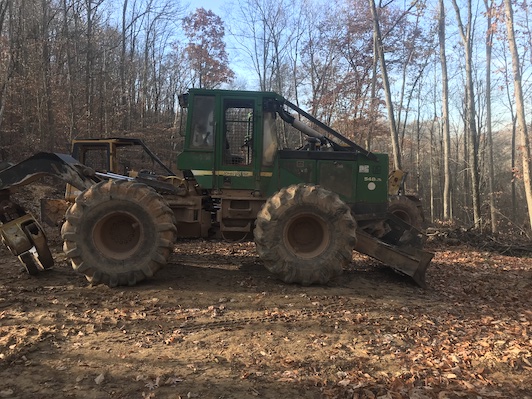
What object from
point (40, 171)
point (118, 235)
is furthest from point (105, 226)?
point (40, 171)

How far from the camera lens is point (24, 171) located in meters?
6.20

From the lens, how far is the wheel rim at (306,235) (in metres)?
6.21

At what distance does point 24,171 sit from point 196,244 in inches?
176

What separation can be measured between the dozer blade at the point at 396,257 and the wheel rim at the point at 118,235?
11.5 feet

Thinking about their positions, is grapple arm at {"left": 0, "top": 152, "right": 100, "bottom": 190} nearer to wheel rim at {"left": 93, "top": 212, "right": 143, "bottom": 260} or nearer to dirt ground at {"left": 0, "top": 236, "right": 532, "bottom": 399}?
wheel rim at {"left": 93, "top": 212, "right": 143, "bottom": 260}

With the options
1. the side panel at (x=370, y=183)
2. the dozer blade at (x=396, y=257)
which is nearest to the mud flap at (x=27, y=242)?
the dozer blade at (x=396, y=257)

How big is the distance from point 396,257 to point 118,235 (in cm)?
444

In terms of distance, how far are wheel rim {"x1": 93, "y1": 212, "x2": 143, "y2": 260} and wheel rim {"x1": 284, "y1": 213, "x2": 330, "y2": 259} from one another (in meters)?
2.29

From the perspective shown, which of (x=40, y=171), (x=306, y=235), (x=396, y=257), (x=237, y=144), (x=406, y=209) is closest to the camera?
(x=40, y=171)

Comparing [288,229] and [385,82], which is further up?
[385,82]

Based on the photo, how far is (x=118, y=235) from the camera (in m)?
6.09

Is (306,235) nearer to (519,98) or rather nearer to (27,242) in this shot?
(27,242)

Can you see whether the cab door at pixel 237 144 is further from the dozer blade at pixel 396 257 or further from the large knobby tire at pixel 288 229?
the dozer blade at pixel 396 257

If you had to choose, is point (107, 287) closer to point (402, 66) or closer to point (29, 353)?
point (29, 353)
